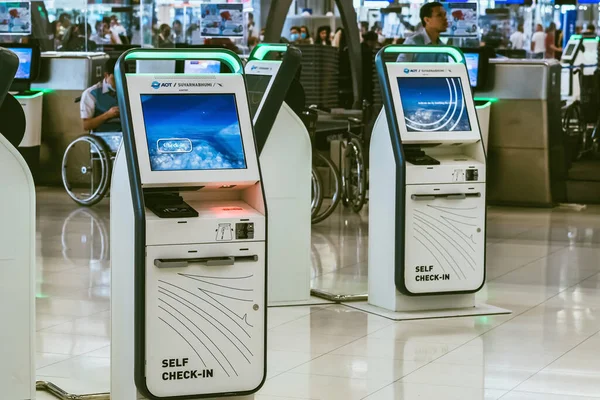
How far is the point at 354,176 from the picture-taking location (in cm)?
1127

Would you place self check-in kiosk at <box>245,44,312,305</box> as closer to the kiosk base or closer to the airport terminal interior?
the airport terminal interior

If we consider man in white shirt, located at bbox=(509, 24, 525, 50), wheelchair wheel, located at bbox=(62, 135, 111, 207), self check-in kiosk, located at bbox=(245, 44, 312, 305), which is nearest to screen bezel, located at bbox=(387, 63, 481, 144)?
self check-in kiosk, located at bbox=(245, 44, 312, 305)

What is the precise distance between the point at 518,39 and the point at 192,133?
48.6 feet

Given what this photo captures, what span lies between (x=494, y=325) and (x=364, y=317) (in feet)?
2.42

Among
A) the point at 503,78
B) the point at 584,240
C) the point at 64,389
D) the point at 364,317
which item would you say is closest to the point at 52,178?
the point at 503,78

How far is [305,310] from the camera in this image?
7.03 m

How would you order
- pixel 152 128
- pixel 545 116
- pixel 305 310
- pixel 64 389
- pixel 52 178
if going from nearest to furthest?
pixel 152 128 < pixel 64 389 < pixel 305 310 < pixel 545 116 < pixel 52 178

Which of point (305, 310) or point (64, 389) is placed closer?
point (64, 389)

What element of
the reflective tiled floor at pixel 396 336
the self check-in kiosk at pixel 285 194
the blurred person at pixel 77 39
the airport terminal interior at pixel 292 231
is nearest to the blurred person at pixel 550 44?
the airport terminal interior at pixel 292 231

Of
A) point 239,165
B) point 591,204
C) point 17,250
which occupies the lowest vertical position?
point 591,204

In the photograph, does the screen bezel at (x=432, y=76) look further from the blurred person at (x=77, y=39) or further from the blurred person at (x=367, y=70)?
the blurred person at (x=77, y=39)

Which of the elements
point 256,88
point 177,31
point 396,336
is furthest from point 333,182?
point 177,31

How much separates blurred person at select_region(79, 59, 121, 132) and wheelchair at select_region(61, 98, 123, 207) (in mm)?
130

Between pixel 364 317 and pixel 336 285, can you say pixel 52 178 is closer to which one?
pixel 336 285
